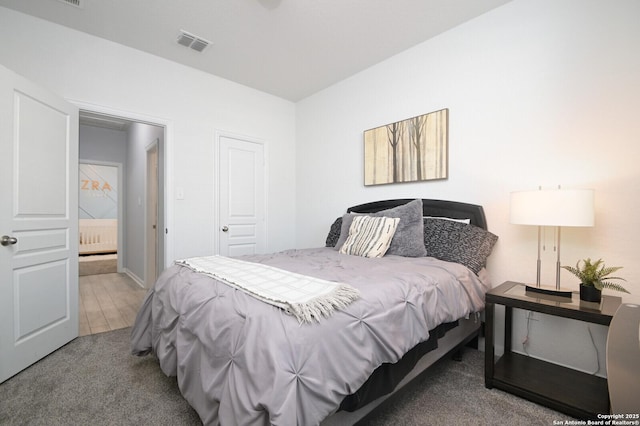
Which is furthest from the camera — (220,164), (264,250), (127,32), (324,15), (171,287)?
(264,250)

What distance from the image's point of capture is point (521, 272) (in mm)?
2127

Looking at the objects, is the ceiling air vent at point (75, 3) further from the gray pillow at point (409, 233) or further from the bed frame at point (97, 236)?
the bed frame at point (97, 236)

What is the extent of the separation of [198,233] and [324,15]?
8.22 feet

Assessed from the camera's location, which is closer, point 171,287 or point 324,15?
point 171,287

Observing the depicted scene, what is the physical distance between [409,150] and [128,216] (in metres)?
5.25

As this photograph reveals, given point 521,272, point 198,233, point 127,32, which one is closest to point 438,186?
point 521,272

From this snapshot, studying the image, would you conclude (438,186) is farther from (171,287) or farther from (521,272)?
(171,287)

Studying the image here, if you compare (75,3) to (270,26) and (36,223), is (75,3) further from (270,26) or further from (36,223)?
(36,223)

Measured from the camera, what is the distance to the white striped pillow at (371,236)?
2332 mm

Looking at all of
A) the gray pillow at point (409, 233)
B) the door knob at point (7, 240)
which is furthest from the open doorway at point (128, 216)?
the gray pillow at point (409, 233)

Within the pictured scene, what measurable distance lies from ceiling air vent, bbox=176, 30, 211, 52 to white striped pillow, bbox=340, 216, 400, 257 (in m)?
2.25

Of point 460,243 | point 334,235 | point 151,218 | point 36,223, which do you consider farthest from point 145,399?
point 151,218

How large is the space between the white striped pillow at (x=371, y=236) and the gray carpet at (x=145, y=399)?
0.93m

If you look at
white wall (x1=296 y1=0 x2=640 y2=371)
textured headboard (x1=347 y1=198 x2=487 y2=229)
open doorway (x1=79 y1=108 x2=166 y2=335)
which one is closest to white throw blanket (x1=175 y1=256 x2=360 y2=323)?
textured headboard (x1=347 y1=198 x2=487 y2=229)
